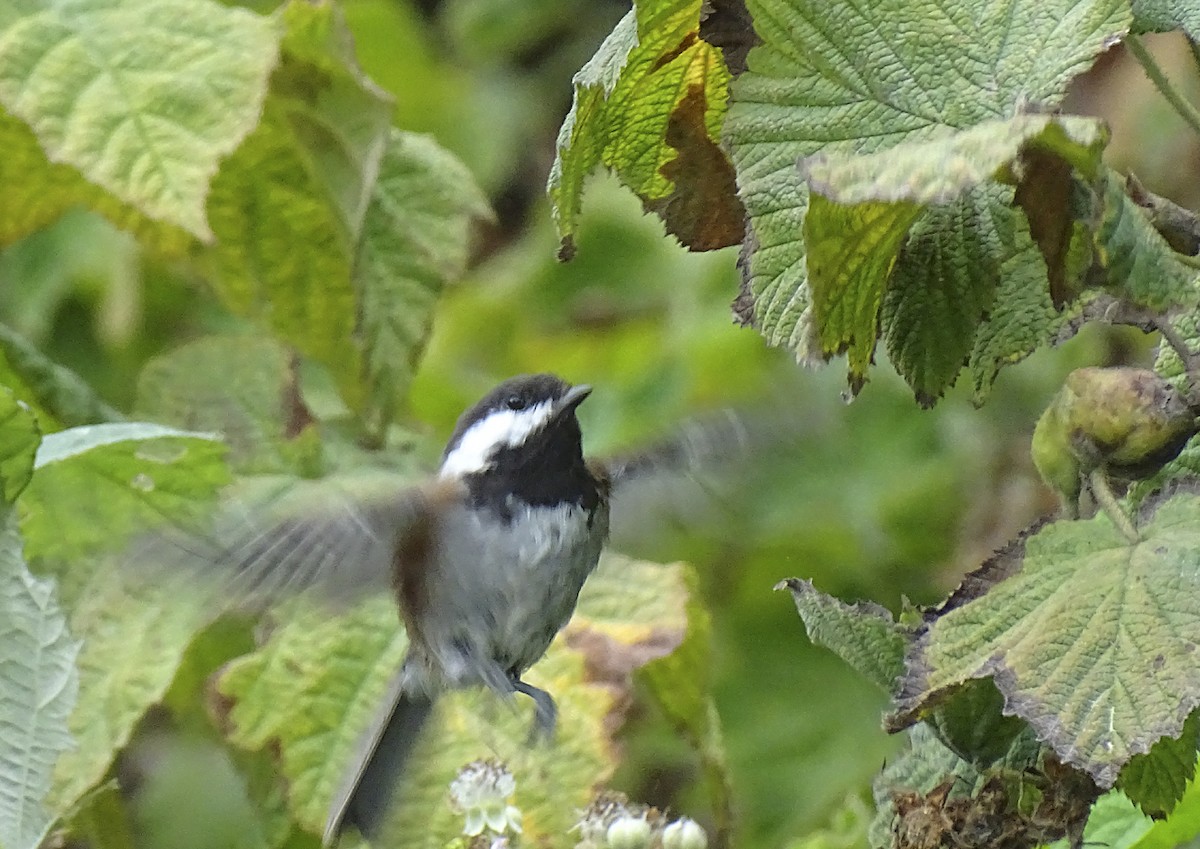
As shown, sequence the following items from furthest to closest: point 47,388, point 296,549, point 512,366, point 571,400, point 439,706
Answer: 1. point 512,366
2. point 47,388
3. point 439,706
4. point 571,400
5. point 296,549

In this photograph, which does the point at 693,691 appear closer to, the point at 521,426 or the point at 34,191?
the point at 521,426

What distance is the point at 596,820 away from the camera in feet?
4.02

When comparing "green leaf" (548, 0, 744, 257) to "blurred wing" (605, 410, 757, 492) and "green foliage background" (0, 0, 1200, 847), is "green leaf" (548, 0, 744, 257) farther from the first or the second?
"blurred wing" (605, 410, 757, 492)

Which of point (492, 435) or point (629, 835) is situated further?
point (492, 435)

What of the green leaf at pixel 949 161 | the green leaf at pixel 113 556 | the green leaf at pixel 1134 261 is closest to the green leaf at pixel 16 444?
the green leaf at pixel 113 556

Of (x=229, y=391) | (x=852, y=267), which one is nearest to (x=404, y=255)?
(x=229, y=391)

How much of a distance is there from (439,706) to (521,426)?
30 centimetres

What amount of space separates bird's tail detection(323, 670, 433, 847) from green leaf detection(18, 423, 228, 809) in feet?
0.62

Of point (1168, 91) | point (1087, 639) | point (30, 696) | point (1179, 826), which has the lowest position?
point (1179, 826)

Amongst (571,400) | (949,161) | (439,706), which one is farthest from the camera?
(439,706)

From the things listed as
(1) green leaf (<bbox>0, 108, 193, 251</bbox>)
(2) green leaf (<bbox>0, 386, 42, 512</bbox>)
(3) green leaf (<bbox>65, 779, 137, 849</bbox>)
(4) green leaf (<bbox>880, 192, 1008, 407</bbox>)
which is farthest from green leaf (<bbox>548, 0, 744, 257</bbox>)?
(3) green leaf (<bbox>65, 779, 137, 849</bbox>)

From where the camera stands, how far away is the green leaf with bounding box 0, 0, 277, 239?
1468 mm

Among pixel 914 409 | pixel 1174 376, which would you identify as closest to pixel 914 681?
pixel 1174 376

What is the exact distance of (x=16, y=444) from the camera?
4.15 ft
